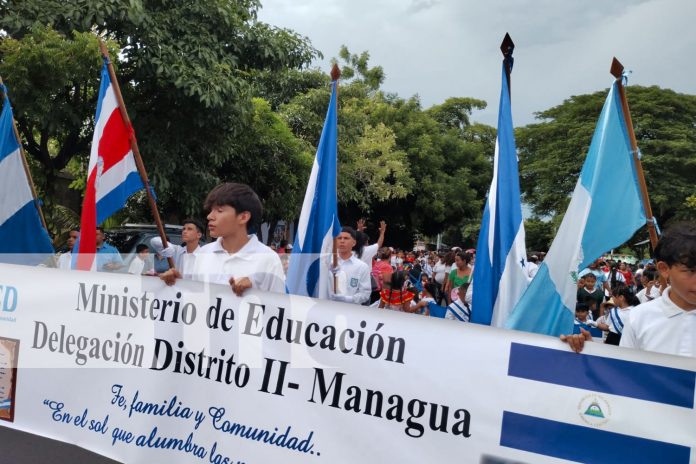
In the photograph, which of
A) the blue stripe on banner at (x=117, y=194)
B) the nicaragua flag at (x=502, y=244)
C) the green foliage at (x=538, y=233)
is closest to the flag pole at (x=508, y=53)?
the nicaragua flag at (x=502, y=244)

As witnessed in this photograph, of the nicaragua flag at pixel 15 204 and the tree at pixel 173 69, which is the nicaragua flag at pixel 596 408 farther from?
the tree at pixel 173 69

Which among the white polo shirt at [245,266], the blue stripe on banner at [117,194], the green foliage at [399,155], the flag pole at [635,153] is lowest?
the white polo shirt at [245,266]

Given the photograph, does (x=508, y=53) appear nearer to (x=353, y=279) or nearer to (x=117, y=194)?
(x=353, y=279)

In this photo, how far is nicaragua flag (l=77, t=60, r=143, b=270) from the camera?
16.2ft

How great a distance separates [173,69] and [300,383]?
9120 mm

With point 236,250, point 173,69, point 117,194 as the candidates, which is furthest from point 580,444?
point 173,69

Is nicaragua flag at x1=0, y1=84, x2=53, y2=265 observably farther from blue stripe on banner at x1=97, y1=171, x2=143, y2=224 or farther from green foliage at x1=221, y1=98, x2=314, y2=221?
green foliage at x1=221, y1=98, x2=314, y2=221

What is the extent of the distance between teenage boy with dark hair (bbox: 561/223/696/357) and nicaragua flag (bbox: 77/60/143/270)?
329cm

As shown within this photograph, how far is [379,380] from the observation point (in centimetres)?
322

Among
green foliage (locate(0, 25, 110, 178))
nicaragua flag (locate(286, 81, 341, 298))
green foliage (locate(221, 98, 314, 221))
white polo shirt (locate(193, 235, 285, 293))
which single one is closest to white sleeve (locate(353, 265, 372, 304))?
nicaragua flag (locate(286, 81, 341, 298))

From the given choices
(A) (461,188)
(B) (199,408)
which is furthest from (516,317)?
(A) (461,188)

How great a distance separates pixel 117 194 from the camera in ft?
16.4

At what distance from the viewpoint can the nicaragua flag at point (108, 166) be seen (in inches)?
194

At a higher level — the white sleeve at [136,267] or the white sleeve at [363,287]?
the white sleeve at [363,287]
